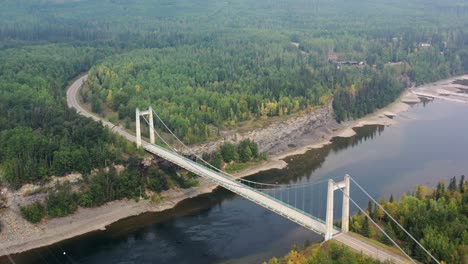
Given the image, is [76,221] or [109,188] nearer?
[76,221]

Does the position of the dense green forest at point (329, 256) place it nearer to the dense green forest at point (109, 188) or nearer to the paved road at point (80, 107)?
the dense green forest at point (109, 188)

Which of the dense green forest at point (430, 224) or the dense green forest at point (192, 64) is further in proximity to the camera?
the dense green forest at point (192, 64)

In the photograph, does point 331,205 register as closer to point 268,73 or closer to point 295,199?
point 295,199

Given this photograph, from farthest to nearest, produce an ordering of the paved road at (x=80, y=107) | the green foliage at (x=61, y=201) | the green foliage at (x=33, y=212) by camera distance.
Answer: the paved road at (x=80, y=107) < the green foliage at (x=61, y=201) < the green foliage at (x=33, y=212)

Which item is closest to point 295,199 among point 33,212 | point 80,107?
point 33,212

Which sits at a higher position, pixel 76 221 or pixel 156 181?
pixel 156 181

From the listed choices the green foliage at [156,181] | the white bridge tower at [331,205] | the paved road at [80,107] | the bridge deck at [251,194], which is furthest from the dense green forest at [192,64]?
the white bridge tower at [331,205]

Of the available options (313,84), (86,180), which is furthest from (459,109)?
(86,180)
